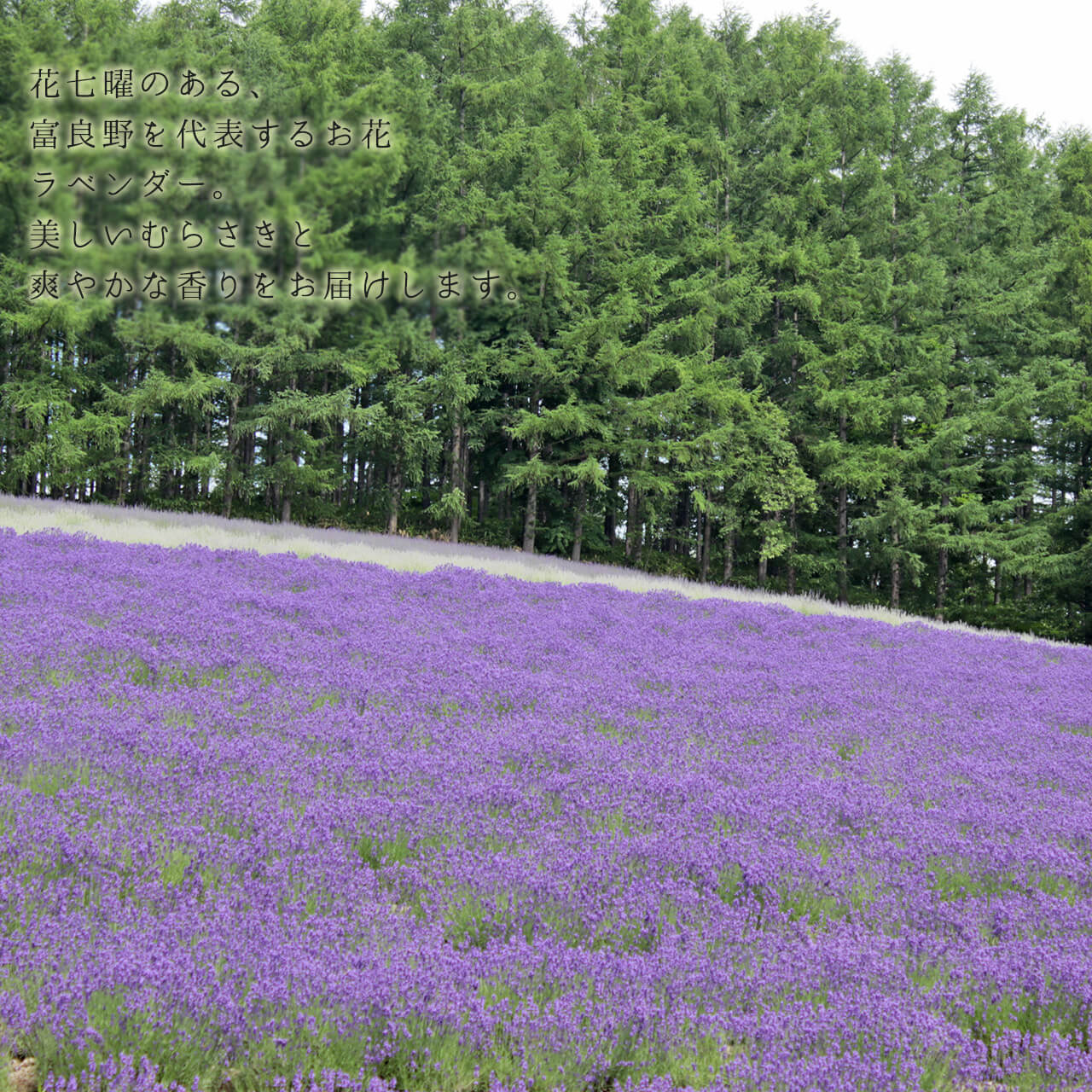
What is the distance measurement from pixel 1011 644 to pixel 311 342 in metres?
22.3

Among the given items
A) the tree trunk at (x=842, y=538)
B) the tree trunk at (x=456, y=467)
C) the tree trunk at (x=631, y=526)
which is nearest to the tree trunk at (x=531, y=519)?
the tree trunk at (x=456, y=467)

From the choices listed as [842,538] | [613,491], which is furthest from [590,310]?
[842,538]

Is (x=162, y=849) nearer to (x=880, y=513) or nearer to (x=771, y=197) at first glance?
(x=880, y=513)

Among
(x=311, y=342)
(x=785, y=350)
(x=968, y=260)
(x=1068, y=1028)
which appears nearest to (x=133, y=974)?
(x=1068, y=1028)

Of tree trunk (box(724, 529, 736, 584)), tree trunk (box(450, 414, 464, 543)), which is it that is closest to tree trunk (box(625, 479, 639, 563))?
tree trunk (box(724, 529, 736, 584))

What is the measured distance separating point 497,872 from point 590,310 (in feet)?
83.1

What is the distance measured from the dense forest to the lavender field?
746 inches

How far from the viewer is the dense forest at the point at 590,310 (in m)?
25.9

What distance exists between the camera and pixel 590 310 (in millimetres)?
27547

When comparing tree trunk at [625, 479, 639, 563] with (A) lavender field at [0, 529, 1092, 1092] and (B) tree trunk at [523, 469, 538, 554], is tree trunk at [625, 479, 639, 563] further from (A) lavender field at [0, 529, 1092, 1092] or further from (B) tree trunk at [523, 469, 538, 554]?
(A) lavender field at [0, 529, 1092, 1092]

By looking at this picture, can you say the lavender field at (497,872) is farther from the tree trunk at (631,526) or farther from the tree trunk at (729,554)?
the tree trunk at (729,554)

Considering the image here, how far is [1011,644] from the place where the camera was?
49.7ft

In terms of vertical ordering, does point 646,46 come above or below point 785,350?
above

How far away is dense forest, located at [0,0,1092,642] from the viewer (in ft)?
85.1
